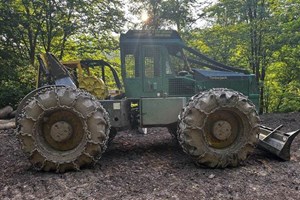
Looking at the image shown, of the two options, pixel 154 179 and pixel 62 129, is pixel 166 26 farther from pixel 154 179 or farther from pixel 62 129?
pixel 154 179

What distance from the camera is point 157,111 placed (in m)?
5.57

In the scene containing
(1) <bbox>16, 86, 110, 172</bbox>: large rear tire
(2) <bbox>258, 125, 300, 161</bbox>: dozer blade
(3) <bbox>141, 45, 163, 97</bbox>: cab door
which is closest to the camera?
(1) <bbox>16, 86, 110, 172</bbox>: large rear tire

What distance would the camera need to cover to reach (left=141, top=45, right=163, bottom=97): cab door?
5832 mm

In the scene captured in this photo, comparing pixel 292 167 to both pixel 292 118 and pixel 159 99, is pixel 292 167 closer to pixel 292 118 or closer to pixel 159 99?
pixel 159 99

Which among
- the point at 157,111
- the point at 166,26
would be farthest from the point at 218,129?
the point at 166,26

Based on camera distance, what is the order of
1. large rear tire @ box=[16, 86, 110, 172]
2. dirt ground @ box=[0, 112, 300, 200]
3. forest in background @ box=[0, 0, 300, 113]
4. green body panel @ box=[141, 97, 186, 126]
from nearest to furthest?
dirt ground @ box=[0, 112, 300, 200]
large rear tire @ box=[16, 86, 110, 172]
green body panel @ box=[141, 97, 186, 126]
forest in background @ box=[0, 0, 300, 113]

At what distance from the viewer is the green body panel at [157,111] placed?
18.3 ft

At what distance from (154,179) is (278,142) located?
7.46 feet

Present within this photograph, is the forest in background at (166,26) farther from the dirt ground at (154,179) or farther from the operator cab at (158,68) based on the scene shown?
the dirt ground at (154,179)

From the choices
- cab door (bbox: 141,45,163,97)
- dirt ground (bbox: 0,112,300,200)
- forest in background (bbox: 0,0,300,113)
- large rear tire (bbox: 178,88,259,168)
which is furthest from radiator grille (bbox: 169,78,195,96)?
forest in background (bbox: 0,0,300,113)

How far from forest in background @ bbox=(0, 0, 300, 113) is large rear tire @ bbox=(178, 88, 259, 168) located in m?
7.63

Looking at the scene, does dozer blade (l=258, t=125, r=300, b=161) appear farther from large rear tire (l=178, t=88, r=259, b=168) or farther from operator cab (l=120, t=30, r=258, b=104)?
operator cab (l=120, t=30, r=258, b=104)

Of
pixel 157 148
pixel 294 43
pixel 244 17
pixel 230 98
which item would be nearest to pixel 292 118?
pixel 294 43

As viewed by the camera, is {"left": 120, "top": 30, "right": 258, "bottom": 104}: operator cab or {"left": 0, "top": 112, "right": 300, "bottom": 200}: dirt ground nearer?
{"left": 0, "top": 112, "right": 300, "bottom": 200}: dirt ground
